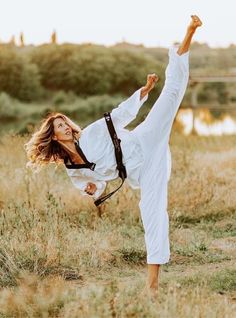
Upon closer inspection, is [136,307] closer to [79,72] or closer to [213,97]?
[213,97]

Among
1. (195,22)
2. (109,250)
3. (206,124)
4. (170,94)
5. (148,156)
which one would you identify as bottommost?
(206,124)

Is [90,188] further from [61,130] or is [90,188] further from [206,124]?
[206,124]

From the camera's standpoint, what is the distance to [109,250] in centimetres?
686

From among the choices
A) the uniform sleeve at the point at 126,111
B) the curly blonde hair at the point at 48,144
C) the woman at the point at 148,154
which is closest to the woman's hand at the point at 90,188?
the woman at the point at 148,154

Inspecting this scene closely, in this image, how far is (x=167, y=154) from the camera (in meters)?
5.57

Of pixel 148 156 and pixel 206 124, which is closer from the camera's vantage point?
pixel 148 156

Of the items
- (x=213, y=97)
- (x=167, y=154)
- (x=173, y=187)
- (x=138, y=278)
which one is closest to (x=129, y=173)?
(x=167, y=154)

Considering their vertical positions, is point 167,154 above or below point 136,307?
above

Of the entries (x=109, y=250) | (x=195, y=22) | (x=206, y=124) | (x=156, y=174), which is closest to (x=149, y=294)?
(x=156, y=174)

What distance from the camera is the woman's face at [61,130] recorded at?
18.2ft

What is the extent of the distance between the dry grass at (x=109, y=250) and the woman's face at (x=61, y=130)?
0.97 metres

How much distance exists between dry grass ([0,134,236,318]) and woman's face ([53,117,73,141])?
38.1 inches

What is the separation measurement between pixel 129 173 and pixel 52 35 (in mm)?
29518

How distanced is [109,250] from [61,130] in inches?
64.8
